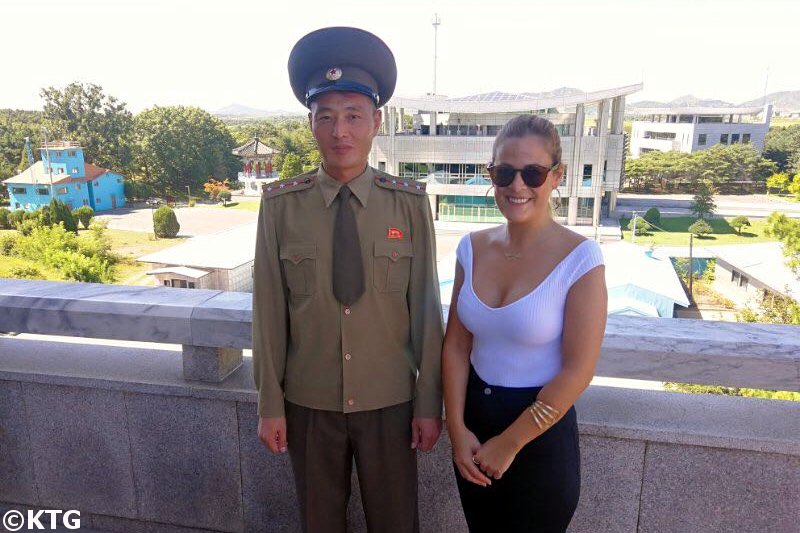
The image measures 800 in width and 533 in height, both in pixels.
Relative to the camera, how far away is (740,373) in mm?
1627

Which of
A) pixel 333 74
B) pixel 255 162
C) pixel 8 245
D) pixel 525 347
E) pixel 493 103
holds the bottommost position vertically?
pixel 8 245

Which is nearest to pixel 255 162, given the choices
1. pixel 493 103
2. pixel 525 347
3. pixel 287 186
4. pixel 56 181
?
pixel 56 181

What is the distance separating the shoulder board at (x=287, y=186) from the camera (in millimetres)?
1673

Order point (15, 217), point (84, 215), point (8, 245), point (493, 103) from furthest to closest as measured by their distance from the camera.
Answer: point (84, 215) < point (15, 217) < point (493, 103) < point (8, 245)

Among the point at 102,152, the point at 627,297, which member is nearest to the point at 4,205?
the point at 102,152

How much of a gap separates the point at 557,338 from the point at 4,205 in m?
48.8

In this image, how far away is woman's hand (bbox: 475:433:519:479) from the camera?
4.61 feet

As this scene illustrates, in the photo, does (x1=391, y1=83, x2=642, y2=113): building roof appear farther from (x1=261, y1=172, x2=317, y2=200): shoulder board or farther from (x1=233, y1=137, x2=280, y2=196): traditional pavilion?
(x1=261, y1=172, x2=317, y2=200): shoulder board

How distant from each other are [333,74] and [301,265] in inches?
21.6

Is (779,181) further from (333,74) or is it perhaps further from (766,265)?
(333,74)

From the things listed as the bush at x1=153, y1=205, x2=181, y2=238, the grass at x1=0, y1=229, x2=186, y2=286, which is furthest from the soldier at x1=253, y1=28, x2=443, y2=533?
the bush at x1=153, y1=205, x2=181, y2=238

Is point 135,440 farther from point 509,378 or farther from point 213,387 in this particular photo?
point 509,378

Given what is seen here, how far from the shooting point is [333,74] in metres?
1.58

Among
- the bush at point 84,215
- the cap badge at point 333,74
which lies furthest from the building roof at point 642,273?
the bush at point 84,215
